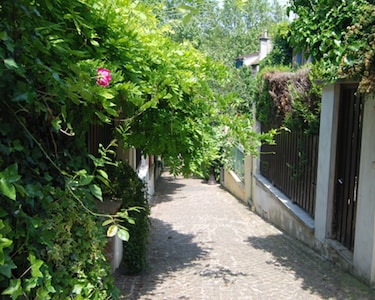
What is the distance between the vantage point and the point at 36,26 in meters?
1.76

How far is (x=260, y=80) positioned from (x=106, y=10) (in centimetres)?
818

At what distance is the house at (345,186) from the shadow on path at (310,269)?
0.46ft

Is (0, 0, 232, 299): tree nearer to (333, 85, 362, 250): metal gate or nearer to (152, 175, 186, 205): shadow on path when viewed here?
(333, 85, 362, 250): metal gate

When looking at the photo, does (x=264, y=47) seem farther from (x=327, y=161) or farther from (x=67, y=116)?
(x=67, y=116)

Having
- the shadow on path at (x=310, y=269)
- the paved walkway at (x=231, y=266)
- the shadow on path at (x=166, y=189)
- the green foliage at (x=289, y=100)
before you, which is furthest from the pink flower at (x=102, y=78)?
the shadow on path at (x=166, y=189)

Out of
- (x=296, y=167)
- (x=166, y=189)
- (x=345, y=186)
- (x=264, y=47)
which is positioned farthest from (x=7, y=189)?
(x=264, y=47)

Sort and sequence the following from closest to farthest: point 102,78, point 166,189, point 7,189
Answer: point 7,189 < point 102,78 < point 166,189

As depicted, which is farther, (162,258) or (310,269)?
(162,258)

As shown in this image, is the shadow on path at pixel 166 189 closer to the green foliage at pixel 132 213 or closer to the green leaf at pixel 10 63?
the green foliage at pixel 132 213

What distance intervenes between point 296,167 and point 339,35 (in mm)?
3906

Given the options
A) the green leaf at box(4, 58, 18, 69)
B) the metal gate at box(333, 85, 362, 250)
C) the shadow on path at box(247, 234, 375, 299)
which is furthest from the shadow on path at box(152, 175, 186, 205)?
the green leaf at box(4, 58, 18, 69)

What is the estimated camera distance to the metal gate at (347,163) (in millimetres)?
5512

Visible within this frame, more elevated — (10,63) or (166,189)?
(10,63)

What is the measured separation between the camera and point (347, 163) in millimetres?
5762
